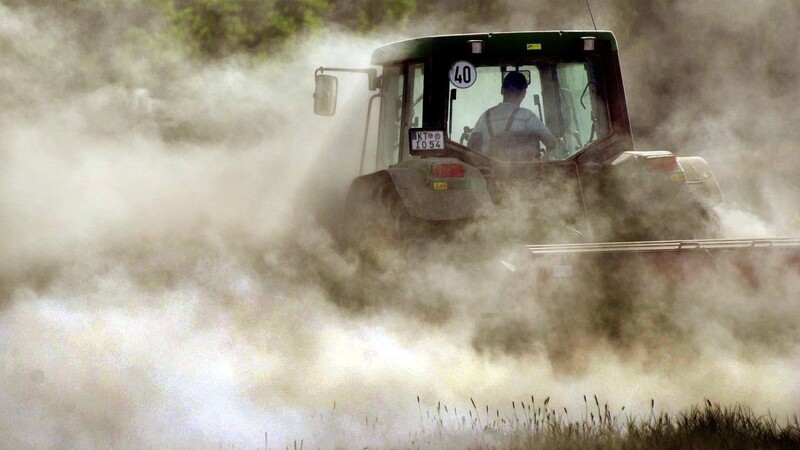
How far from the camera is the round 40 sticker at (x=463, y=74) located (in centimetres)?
828

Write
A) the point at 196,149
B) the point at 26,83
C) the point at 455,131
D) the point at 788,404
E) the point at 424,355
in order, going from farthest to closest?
the point at 26,83 → the point at 196,149 → the point at 455,131 → the point at 424,355 → the point at 788,404

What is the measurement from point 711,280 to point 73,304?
15.4 feet

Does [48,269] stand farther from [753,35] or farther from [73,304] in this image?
[753,35]

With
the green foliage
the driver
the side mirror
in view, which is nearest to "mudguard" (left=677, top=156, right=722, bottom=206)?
the driver

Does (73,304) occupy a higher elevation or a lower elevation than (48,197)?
lower

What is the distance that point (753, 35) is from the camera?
2781cm

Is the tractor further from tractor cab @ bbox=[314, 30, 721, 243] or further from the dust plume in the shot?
the dust plume

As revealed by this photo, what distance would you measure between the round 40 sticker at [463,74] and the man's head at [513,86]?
226mm

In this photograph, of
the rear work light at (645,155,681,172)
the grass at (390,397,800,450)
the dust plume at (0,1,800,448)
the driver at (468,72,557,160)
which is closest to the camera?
the grass at (390,397,800,450)

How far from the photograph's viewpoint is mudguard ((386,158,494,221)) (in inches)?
300

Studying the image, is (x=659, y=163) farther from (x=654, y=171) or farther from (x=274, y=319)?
(x=274, y=319)

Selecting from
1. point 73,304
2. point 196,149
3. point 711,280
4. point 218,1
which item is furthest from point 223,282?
point 218,1

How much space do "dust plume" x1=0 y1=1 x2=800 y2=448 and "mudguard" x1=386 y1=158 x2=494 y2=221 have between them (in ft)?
0.76

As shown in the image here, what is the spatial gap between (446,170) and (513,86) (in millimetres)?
903
